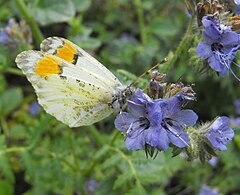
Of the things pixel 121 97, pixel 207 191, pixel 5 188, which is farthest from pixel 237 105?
pixel 121 97

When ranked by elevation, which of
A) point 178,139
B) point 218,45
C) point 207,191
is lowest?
point 207,191

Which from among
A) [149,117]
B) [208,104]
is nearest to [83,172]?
[149,117]

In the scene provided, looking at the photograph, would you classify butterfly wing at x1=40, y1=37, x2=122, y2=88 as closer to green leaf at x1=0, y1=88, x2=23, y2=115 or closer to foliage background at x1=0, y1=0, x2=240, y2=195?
foliage background at x1=0, y1=0, x2=240, y2=195

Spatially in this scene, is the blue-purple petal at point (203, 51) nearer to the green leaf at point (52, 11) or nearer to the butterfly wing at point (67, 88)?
the butterfly wing at point (67, 88)

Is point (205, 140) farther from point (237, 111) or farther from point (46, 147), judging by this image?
point (237, 111)

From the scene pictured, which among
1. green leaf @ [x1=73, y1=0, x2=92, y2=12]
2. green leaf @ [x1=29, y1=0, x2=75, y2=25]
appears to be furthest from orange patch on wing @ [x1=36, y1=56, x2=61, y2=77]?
green leaf @ [x1=73, y1=0, x2=92, y2=12]

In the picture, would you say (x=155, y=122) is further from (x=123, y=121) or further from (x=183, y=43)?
(x=183, y=43)

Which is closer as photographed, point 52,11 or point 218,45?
point 218,45
